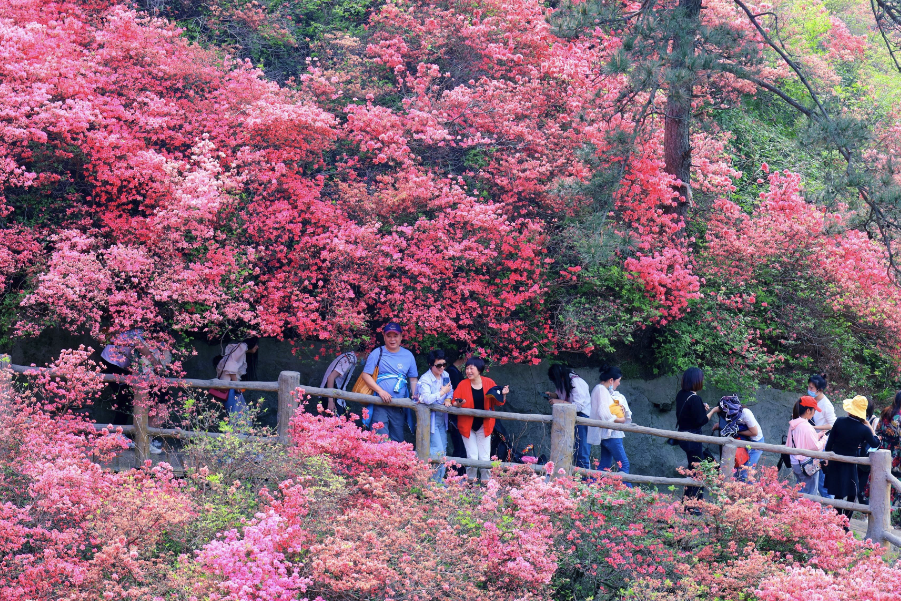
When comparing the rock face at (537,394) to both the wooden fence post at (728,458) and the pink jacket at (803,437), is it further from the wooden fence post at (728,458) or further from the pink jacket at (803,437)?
the wooden fence post at (728,458)

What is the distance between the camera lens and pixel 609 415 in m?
8.84

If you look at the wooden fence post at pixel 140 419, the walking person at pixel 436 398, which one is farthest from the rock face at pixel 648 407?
the wooden fence post at pixel 140 419

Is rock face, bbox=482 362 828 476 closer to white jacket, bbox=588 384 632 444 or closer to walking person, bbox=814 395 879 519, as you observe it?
white jacket, bbox=588 384 632 444

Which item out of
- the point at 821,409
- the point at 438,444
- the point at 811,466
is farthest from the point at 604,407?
the point at 821,409

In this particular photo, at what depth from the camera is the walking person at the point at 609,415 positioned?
8758mm

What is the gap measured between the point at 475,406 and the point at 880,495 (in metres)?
3.93

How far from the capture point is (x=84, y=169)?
9.30 metres

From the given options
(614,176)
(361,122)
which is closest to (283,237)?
(361,122)

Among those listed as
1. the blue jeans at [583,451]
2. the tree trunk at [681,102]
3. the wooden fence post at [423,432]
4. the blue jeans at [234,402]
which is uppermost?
the tree trunk at [681,102]

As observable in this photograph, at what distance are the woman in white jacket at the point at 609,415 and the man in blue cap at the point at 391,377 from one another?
2.02 metres

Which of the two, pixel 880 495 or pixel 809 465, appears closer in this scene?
pixel 880 495

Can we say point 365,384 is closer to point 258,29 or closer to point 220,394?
point 220,394

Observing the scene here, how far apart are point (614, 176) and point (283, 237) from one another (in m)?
3.88

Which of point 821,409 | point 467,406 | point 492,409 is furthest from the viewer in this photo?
point 821,409
